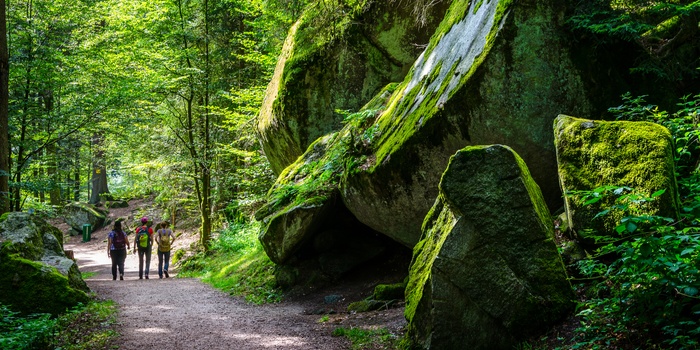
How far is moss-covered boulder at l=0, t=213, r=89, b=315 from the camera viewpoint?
27.6 feet

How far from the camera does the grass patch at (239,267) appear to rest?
11.7m

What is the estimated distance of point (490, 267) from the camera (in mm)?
5117

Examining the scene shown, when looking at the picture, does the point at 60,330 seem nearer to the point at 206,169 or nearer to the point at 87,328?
the point at 87,328

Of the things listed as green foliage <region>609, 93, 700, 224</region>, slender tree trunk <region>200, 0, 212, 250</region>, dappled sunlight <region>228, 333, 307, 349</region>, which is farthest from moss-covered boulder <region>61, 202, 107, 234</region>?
green foliage <region>609, 93, 700, 224</region>

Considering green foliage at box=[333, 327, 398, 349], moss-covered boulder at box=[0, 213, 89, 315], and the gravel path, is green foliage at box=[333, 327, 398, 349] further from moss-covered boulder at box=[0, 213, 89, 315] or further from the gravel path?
moss-covered boulder at box=[0, 213, 89, 315]

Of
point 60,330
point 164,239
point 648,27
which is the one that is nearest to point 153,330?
point 60,330

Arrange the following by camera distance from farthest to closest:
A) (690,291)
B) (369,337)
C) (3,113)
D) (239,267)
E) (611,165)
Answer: (239,267) → (3,113) → (369,337) → (611,165) → (690,291)

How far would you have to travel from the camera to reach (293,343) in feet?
22.5

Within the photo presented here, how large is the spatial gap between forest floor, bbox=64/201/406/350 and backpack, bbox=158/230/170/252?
2475 millimetres

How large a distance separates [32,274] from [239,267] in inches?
246

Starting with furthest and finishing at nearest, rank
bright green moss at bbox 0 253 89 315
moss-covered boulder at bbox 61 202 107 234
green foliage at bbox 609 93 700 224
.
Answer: moss-covered boulder at bbox 61 202 107 234
bright green moss at bbox 0 253 89 315
green foliage at bbox 609 93 700 224

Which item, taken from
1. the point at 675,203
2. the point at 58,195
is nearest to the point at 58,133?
the point at 58,195

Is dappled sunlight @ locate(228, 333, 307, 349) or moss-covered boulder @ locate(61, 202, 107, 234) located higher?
moss-covered boulder @ locate(61, 202, 107, 234)

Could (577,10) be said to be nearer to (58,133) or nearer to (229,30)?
(58,133)
